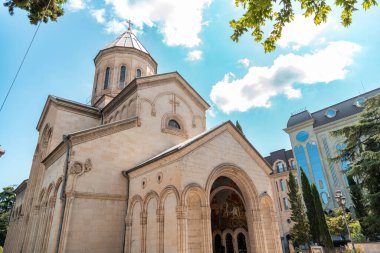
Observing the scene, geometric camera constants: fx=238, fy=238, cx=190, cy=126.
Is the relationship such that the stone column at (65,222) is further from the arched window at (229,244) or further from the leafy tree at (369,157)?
the leafy tree at (369,157)

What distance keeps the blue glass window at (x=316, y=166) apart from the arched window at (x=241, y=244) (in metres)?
22.9

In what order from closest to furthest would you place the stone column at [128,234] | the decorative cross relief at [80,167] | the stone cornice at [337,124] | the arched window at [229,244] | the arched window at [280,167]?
the stone column at [128,234], the decorative cross relief at [80,167], the arched window at [229,244], the stone cornice at [337,124], the arched window at [280,167]

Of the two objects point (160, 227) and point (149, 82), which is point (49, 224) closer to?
point (160, 227)

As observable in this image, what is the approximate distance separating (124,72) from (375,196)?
1919 cm

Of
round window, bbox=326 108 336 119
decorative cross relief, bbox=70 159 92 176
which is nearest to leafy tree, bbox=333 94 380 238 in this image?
decorative cross relief, bbox=70 159 92 176

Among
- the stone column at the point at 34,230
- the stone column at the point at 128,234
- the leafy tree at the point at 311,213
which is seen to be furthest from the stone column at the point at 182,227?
the leafy tree at the point at 311,213

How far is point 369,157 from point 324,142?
20458 mm

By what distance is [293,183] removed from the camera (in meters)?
26.0

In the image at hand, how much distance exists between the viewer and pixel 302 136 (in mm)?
33219

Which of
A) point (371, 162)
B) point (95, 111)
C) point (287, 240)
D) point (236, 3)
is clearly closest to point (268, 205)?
point (371, 162)

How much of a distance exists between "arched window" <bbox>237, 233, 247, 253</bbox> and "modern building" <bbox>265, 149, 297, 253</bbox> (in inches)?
853

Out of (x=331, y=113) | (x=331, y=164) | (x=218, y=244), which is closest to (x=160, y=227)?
(x=218, y=244)

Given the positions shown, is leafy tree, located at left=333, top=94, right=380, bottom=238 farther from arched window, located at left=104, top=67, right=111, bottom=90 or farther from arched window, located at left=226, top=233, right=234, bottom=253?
arched window, located at left=104, top=67, right=111, bottom=90

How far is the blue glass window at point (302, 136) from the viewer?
32875 millimetres
